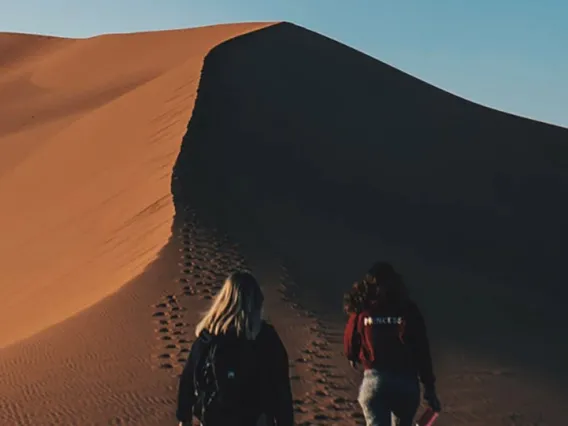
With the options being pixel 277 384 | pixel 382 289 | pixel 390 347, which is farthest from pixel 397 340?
pixel 277 384

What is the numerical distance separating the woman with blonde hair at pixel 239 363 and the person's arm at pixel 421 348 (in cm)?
113

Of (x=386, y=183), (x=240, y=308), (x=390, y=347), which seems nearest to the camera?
(x=240, y=308)

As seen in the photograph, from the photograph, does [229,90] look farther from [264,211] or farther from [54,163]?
[264,211]

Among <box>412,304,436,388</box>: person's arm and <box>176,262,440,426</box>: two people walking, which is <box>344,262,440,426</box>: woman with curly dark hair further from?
<box>176,262,440,426</box>: two people walking

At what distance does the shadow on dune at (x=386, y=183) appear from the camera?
41.4ft

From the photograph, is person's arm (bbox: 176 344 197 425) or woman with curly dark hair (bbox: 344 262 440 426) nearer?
person's arm (bbox: 176 344 197 425)

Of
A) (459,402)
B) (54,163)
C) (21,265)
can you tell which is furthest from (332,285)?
(54,163)

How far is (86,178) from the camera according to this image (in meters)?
20.5

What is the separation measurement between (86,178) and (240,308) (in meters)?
17.4

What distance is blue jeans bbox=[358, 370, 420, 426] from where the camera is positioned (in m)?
4.69

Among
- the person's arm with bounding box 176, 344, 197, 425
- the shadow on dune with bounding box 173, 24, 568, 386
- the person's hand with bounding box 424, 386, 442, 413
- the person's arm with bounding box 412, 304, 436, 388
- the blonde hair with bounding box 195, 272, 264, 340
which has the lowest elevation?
the shadow on dune with bounding box 173, 24, 568, 386

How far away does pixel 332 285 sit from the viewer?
11922 millimetres

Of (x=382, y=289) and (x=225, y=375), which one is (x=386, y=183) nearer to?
(x=382, y=289)

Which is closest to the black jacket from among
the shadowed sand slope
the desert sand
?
the desert sand
